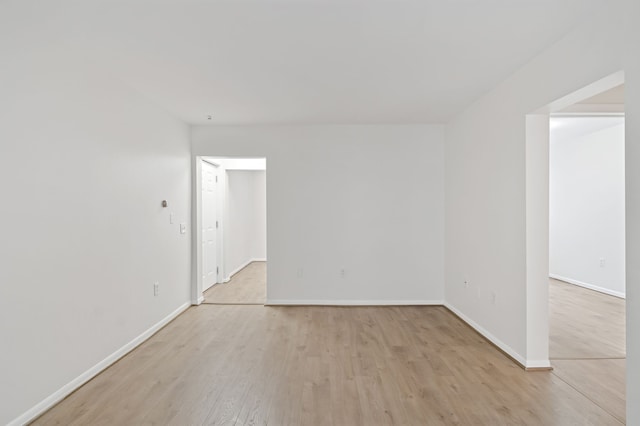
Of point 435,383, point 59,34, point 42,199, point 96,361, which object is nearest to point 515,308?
point 435,383

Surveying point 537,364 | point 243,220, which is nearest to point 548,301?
point 537,364

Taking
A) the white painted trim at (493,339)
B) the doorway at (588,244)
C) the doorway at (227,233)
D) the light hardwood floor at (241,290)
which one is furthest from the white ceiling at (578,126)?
the light hardwood floor at (241,290)

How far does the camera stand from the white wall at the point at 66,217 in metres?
2.08

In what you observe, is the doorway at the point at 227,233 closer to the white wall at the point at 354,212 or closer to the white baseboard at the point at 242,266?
the white baseboard at the point at 242,266

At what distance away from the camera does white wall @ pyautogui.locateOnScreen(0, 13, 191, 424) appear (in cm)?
208

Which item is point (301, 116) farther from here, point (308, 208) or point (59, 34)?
point (59, 34)

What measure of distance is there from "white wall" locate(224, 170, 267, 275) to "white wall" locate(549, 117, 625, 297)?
575 centimetres

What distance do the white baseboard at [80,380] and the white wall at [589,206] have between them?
5.95m

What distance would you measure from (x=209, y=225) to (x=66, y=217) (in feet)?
10.7

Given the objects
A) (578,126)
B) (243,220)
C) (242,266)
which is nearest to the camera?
(578,126)

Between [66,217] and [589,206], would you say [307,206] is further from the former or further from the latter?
[589,206]

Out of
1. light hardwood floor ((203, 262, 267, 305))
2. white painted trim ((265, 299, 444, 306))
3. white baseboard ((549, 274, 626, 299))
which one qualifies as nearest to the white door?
light hardwood floor ((203, 262, 267, 305))

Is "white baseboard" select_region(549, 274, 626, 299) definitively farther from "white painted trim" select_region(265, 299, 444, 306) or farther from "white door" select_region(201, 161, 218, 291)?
"white door" select_region(201, 161, 218, 291)

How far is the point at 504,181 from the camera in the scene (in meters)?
3.22
